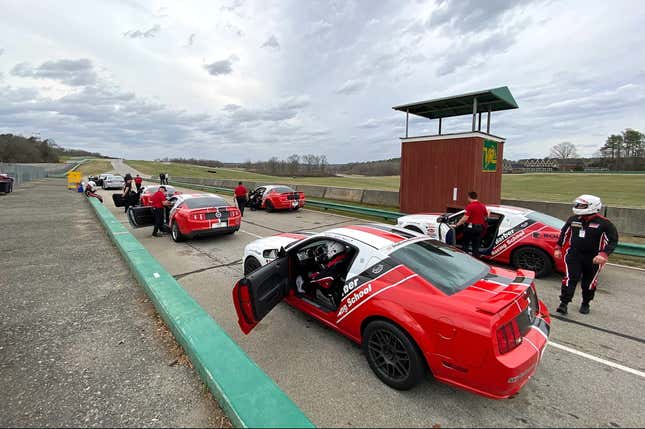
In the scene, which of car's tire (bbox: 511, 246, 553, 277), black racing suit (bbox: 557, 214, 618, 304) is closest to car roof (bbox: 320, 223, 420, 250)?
black racing suit (bbox: 557, 214, 618, 304)

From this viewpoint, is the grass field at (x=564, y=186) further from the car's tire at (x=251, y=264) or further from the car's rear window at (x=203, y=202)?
the car's tire at (x=251, y=264)

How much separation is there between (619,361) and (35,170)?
56.1 m

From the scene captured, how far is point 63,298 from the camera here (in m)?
4.94

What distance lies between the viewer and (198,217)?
867 centimetres

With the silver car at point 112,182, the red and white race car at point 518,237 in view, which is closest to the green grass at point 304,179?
the silver car at point 112,182

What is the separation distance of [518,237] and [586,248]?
6.02 ft

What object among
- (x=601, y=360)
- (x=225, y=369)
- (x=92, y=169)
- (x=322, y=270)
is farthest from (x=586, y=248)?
(x=92, y=169)

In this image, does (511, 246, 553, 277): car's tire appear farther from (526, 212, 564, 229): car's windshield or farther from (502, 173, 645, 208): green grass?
(502, 173, 645, 208): green grass

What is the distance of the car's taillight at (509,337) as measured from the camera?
8.19 ft

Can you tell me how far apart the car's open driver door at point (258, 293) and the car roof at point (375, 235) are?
813 mm

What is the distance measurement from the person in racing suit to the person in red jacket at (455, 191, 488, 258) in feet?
6.11

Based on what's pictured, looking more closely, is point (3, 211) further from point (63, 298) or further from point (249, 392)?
point (249, 392)

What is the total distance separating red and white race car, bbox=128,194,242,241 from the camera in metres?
8.64

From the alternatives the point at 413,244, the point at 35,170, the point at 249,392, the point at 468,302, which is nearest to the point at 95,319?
the point at 249,392
